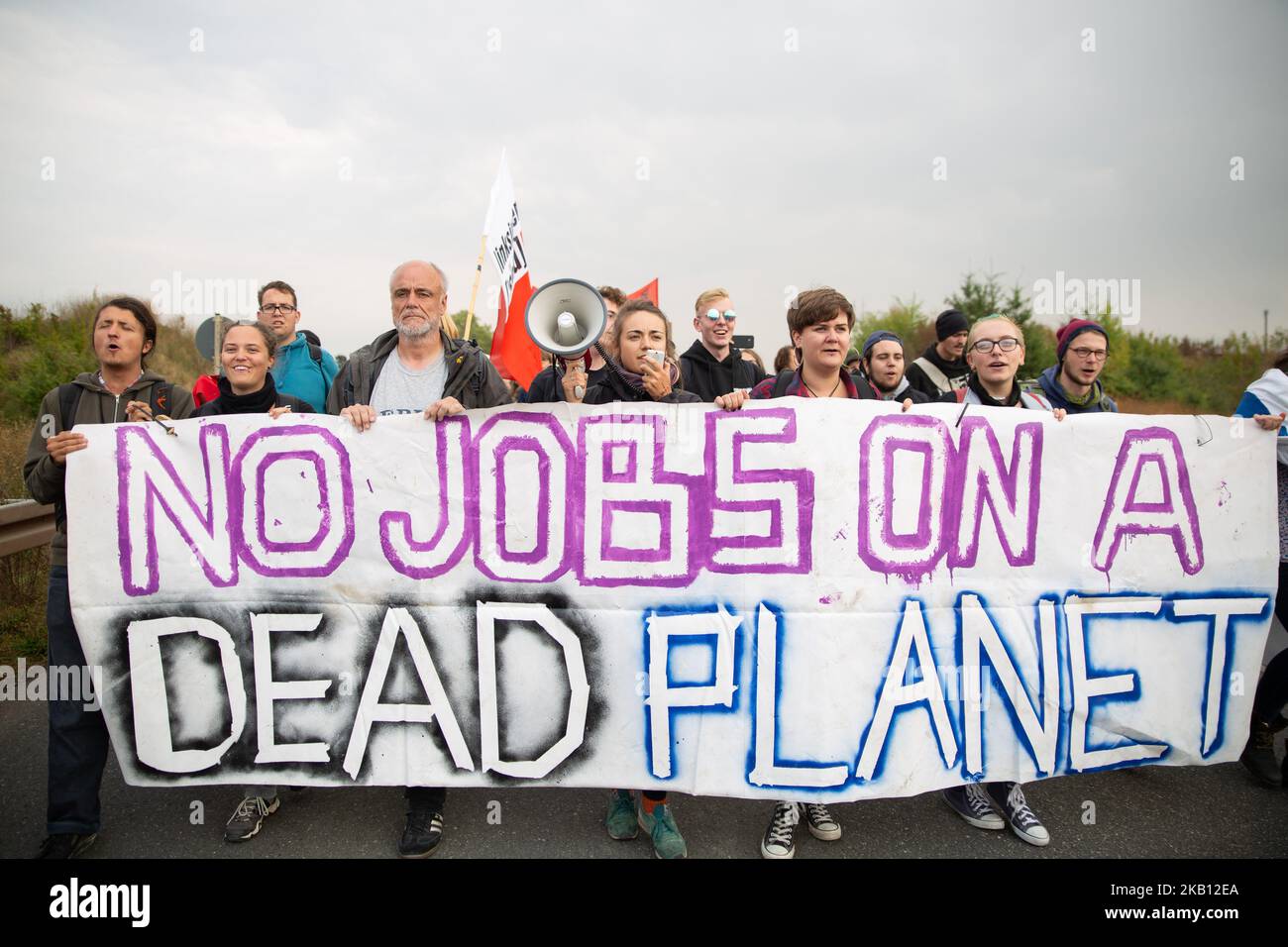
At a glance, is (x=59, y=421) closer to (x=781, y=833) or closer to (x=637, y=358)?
(x=637, y=358)

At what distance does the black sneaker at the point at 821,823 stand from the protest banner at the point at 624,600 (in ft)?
0.53

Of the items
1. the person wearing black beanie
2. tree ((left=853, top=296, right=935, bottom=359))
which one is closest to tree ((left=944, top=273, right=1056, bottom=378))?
tree ((left=853, top=296, right=935, bottom=359))

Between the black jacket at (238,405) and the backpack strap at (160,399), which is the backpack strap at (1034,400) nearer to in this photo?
the black jacket at (238,405)

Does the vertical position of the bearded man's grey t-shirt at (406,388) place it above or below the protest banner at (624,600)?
above

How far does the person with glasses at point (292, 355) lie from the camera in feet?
12.4

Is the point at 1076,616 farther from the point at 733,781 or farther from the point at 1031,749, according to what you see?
the point at 733,781

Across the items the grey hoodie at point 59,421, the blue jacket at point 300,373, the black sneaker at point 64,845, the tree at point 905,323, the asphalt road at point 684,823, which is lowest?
the asphalt road at point 684,823

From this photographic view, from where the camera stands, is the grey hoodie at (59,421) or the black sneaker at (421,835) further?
the grey hoodie at (59,421)

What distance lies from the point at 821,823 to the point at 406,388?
221cm

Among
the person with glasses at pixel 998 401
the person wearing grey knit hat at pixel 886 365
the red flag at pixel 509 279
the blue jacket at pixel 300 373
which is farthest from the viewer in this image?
the red flag at pixel 509 279

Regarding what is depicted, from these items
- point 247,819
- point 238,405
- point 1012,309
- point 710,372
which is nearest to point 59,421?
point 238,405

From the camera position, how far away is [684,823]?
2.79 meters

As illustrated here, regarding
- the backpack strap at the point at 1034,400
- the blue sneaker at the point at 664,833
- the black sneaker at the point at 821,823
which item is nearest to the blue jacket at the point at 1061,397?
the backpack strap at the point at 1034,400
